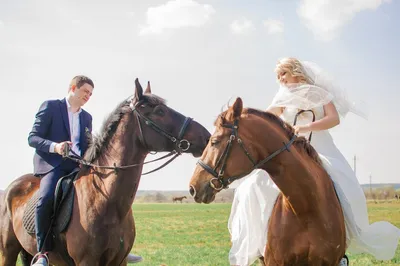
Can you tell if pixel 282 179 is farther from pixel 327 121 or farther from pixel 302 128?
pixel 327 121

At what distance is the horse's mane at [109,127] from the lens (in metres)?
6.72

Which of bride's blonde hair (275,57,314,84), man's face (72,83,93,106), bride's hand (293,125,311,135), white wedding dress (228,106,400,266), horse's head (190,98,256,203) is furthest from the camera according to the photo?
man's face (72,83,93,106)

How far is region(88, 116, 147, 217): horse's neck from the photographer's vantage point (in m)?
6.47

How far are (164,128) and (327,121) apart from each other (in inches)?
89.0

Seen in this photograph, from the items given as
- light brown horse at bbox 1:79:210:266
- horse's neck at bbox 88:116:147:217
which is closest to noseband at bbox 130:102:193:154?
light brown horse at bbox 1:79:210:266

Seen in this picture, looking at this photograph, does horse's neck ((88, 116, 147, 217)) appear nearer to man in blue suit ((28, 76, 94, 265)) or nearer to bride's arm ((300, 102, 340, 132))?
man in blue suit ((28, 76, 94, 265))

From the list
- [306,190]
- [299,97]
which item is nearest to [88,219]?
[306,190]

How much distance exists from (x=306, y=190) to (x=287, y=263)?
3.01 feet

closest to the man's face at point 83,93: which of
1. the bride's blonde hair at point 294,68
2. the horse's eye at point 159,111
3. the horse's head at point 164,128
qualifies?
the horse's head at point 164,128

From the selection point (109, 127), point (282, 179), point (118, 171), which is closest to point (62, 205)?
point (118, 171)

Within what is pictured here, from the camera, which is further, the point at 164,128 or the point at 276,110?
the point at 276,110

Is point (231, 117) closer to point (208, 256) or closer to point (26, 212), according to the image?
point (26, 212)

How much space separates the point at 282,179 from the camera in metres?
5.64

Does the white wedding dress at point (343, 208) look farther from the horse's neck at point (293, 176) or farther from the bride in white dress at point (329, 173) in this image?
the horse's neck at point (293, 176)
